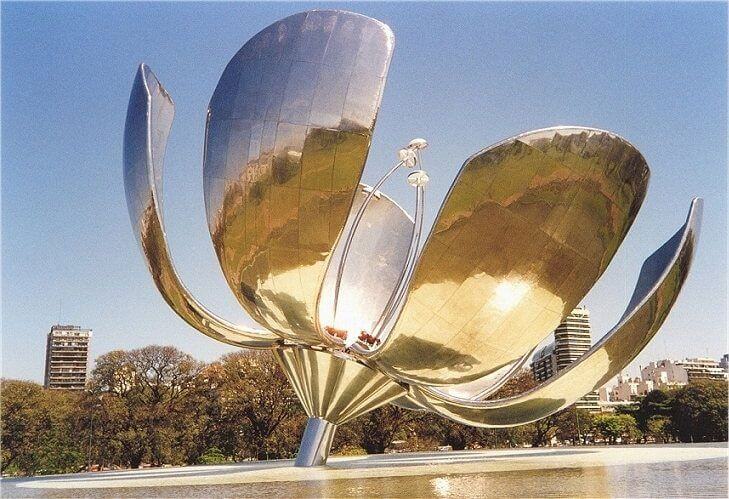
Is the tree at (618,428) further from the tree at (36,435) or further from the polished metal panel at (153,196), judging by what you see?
the polished metal panel at (153,196)

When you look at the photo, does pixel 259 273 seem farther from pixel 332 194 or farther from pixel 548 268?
pixel 548 268

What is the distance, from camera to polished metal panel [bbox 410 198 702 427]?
34.1 feet

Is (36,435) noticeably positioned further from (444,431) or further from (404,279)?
(404,279)

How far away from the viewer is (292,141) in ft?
27.6

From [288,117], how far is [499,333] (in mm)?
4343

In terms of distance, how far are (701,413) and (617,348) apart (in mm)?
28962

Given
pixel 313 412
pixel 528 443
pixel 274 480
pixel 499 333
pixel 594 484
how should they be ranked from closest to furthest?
pixel 594 484 < pixel 499 333 < pixel 274 480 < pixel 313 412 < pixel 528 443

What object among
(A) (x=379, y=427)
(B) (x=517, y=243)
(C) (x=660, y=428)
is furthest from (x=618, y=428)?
(B) (x=517, y=243)

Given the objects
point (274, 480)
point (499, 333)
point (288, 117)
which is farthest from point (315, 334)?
point (288, 117)

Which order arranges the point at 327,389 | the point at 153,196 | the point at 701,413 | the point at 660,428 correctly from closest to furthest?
the point at 153,196 < the point at 327,389 < the point at 701,413 < the point at 660,428

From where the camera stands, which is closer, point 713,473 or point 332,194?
point 332,194

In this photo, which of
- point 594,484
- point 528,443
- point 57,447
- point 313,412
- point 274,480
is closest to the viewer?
point 594,484

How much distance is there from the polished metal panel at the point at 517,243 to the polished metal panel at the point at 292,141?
158 centimetres

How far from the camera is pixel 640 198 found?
28.4 feet
